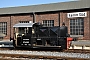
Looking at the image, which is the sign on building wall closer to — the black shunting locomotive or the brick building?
the brick building

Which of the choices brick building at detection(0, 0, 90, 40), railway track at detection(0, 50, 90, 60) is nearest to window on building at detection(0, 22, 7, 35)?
brick building at detection(0, 0, 90, 40)

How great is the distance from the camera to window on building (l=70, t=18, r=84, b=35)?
94.4 ft

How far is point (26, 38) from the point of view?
703 inches

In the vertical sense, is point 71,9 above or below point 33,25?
above

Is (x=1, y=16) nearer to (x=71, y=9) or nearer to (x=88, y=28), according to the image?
(x=71, y=9)

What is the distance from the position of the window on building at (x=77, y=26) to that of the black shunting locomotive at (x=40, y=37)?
10.9 meters

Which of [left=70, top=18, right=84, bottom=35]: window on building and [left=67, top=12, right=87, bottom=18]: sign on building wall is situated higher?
[left=67, top=12, right=87, bottom=18]: sign on building wall

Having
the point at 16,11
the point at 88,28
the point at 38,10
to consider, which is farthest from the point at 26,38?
the point at 16,11

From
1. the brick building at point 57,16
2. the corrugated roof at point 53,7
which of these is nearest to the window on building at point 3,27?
the brick building at point 57,16

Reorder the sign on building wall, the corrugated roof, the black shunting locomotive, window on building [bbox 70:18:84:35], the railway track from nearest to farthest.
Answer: the railway track, the black shunting locomotive, the sign on building wall, window on building [bbox 70:18:84:35], the corrugated roof

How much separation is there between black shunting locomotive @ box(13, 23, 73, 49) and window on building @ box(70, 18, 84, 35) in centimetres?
1091

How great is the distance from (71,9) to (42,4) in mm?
8078

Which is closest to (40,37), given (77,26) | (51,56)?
(51,56)

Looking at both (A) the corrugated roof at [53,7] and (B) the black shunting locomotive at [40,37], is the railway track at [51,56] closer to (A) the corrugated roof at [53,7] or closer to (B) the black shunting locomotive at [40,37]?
(B) the black shunting locomotive at [40,37]
